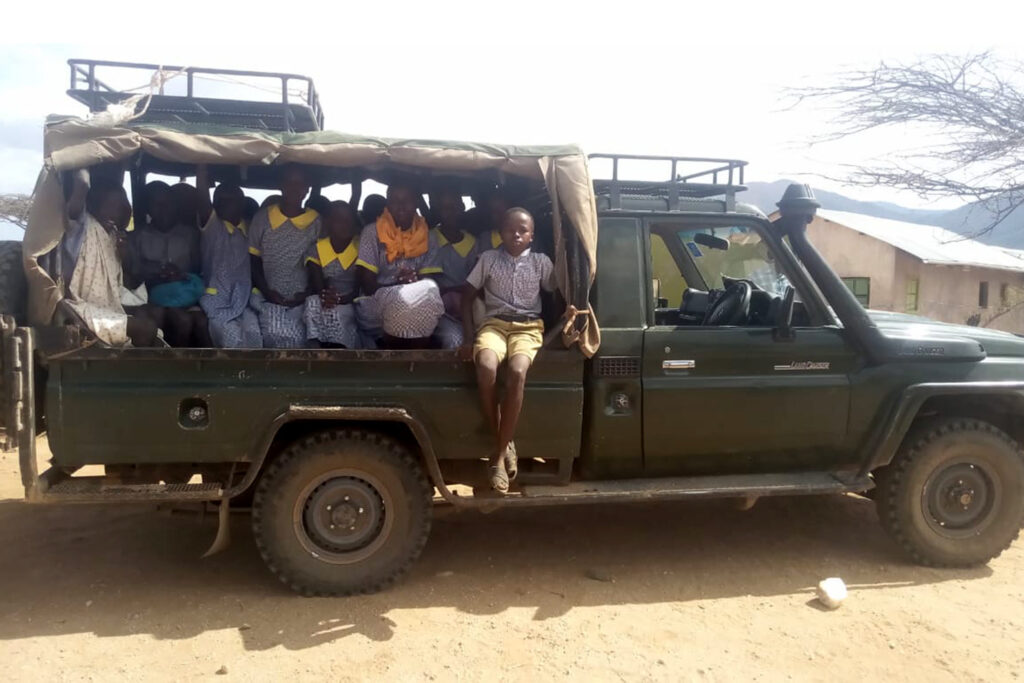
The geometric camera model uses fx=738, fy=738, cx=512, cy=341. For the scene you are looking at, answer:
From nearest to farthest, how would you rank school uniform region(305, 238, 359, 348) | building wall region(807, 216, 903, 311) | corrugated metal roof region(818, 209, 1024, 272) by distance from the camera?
school uniform region(305, 238, 359, 348)
corrugated metal roof region(818, 209, 1024, 272)
building wall region(807, 216, 903, 311)

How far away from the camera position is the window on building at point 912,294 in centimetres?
1814

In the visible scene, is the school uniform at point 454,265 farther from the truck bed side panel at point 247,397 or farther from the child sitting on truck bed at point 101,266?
the child sitting on truck bed at point 101,266

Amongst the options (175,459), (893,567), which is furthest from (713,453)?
(175,459)

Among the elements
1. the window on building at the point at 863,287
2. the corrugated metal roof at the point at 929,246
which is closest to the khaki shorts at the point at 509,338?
the corrugated metal roof at the point at 929,246

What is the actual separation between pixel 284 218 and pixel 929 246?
18.8 metres

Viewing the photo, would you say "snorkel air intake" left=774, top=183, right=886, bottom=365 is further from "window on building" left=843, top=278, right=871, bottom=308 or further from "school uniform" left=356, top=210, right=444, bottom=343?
"window on building" left=843, top=278, right=871, bottom=308

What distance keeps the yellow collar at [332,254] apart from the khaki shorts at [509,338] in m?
0.94

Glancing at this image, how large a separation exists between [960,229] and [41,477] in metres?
11.3

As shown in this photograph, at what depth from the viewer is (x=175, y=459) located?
362 centimetres

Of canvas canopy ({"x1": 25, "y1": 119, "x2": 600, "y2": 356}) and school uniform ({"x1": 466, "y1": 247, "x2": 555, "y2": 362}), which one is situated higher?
canvas canopy ({"x1": 25, "y1": 119, "x2": 600, "y2": 356})

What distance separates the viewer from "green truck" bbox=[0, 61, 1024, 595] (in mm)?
3537

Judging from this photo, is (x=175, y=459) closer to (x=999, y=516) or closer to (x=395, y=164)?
(x=395, y=164)

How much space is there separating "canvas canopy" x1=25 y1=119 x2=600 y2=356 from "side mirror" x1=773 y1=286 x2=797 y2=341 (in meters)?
1.04

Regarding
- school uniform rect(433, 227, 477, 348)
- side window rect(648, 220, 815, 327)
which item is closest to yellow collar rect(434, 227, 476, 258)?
school uniform rect(433, 227, 477, 348)
